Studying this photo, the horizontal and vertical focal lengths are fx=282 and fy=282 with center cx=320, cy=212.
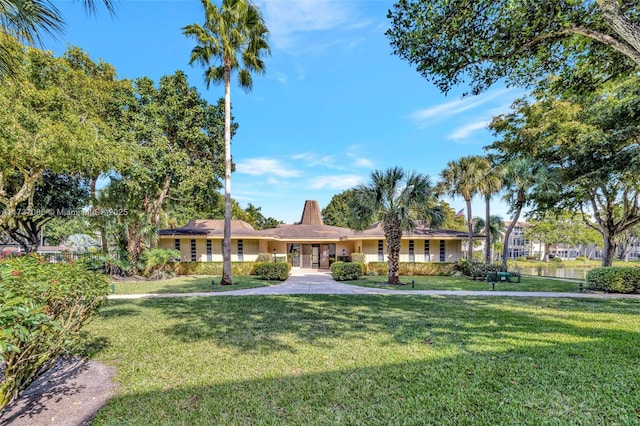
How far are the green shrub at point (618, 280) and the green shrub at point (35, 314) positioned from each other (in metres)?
17.7

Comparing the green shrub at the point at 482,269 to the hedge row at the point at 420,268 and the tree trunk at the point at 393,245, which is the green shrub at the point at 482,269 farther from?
the tree trunk at the point at 393,245

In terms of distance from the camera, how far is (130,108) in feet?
52.2

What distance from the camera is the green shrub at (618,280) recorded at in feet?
38.9

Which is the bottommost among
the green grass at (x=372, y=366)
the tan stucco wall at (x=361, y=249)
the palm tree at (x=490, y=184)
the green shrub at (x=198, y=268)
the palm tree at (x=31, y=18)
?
the green shrub at (x=198, y=268)

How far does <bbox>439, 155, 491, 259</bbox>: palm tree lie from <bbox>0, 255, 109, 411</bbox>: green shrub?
20.2 m

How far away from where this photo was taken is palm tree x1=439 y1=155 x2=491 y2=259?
1867cm

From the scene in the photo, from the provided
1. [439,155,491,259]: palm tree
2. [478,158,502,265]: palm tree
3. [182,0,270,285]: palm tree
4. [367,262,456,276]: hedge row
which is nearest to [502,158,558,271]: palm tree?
[478,158,502,265]: palm tree

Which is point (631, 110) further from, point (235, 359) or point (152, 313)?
point (152, 313)

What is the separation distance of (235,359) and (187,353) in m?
0.97

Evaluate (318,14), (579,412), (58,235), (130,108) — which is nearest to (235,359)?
Answer: (579,412)

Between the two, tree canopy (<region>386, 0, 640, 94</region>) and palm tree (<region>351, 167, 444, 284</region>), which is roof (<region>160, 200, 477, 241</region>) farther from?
tree canopy (<region>386, 0, 640, 94</region>)

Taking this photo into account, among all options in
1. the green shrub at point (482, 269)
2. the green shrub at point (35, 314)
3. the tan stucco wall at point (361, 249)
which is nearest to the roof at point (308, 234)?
the tan stucco wall at point (361, 249)

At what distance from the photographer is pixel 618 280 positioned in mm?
11961

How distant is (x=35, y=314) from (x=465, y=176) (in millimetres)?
21115
